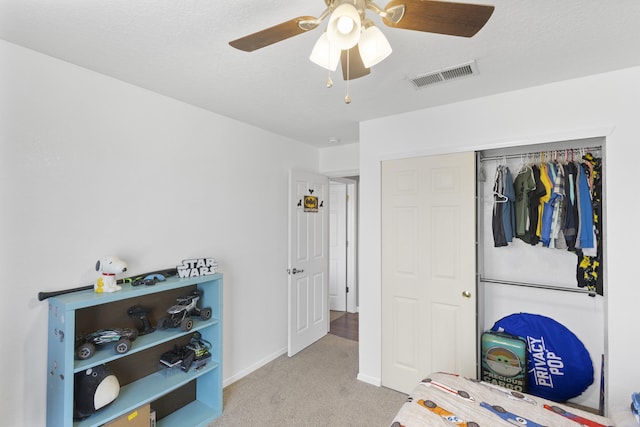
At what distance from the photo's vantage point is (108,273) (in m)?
1.90

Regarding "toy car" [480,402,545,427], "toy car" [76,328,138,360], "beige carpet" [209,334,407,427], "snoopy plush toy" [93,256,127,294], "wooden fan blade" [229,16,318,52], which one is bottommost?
"beige carpet" [209,334,407,427]

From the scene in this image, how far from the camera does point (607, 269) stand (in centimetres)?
197

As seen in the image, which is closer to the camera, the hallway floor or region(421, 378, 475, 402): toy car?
region(421, 378, 475, 402): toy car

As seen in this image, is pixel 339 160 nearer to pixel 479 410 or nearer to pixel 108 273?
pixel 108 273

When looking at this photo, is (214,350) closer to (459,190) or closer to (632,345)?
(459,190)

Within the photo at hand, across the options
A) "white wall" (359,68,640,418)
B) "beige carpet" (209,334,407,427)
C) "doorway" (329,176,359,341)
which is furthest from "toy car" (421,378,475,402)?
"doorway" (329,176,359,341)

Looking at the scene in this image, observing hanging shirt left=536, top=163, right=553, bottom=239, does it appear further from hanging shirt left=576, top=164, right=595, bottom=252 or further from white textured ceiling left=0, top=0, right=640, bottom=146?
white textured ceiling left=0, top=0, right=640, bottom=146

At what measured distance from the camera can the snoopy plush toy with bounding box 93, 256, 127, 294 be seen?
1.87 meters

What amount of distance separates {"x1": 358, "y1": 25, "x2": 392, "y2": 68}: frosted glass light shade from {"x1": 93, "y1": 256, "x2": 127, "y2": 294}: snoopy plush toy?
1.86 metres

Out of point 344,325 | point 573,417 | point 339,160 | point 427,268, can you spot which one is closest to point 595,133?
point 427,268

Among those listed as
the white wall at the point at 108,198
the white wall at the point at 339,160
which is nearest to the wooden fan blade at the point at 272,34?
the white wall at the point at 108,198

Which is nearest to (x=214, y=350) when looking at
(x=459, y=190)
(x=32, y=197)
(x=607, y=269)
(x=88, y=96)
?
(x=32, y=197)

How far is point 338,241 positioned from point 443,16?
4.08m

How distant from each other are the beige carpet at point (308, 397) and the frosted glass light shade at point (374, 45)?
244 cm
